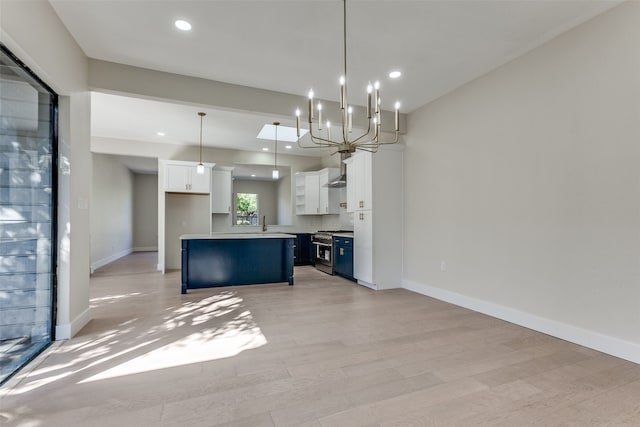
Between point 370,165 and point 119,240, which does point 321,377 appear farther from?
point 119,240

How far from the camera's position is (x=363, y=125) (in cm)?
449

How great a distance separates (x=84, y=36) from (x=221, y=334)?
10.2 feet

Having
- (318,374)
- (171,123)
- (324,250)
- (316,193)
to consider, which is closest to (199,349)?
(318,374)

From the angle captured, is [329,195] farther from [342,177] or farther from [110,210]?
[110,210]

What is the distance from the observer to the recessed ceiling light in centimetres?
264

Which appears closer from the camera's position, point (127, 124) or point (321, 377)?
point (321, 377)

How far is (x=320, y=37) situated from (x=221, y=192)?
16.2 feet

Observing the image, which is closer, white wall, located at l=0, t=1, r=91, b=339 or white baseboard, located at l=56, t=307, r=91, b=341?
white wall, located at l=0, t=1, r=91, b=339

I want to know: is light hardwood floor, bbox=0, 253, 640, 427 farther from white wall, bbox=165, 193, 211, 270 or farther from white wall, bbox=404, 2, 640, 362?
white wall, bbox=165, 193, 211, 270

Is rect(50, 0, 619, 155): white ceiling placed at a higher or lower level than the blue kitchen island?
higher

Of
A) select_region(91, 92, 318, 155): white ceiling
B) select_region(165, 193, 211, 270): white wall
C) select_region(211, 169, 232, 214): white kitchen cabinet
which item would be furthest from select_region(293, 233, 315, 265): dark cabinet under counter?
select_region(91, 92, 318, 155): white ceiling

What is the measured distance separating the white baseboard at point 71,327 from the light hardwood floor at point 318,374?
70 millimetres

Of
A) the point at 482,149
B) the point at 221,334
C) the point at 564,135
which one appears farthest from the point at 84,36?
the point at 564,135

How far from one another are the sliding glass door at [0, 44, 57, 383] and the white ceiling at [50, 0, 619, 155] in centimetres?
80
